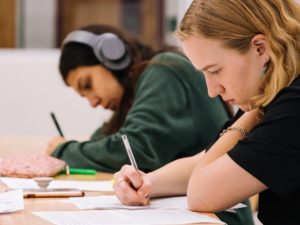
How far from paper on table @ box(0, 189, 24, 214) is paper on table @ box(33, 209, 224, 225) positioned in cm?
5

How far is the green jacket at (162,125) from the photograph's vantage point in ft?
7.30

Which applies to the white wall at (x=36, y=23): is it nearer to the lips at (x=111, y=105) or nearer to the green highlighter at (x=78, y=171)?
the lips at (x=111, y=105)

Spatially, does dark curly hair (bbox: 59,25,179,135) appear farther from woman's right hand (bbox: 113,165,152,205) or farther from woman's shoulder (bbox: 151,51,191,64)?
woman's right hand (bbox: 113,165,152,205)

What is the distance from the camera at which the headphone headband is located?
2.44 meters

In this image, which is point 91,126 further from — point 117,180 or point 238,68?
point 238,68

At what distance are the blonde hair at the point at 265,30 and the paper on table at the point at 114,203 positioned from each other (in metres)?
0.31

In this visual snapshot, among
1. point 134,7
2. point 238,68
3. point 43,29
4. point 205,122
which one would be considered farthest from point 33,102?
point 238,68

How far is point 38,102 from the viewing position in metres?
3.87

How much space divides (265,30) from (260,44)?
0.11 feet

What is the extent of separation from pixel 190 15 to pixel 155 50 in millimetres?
970

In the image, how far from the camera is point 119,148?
225 centimetres

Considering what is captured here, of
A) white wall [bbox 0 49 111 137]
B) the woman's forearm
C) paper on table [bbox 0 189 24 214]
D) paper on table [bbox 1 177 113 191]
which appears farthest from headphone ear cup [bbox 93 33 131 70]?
white wall [bbox 0 49 111 137]

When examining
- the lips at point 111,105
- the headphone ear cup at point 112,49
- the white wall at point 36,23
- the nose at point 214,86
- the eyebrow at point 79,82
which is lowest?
the white wall at point 36,23

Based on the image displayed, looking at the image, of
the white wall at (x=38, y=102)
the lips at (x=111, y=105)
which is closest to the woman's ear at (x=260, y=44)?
the lips at (x=111, y=105)
